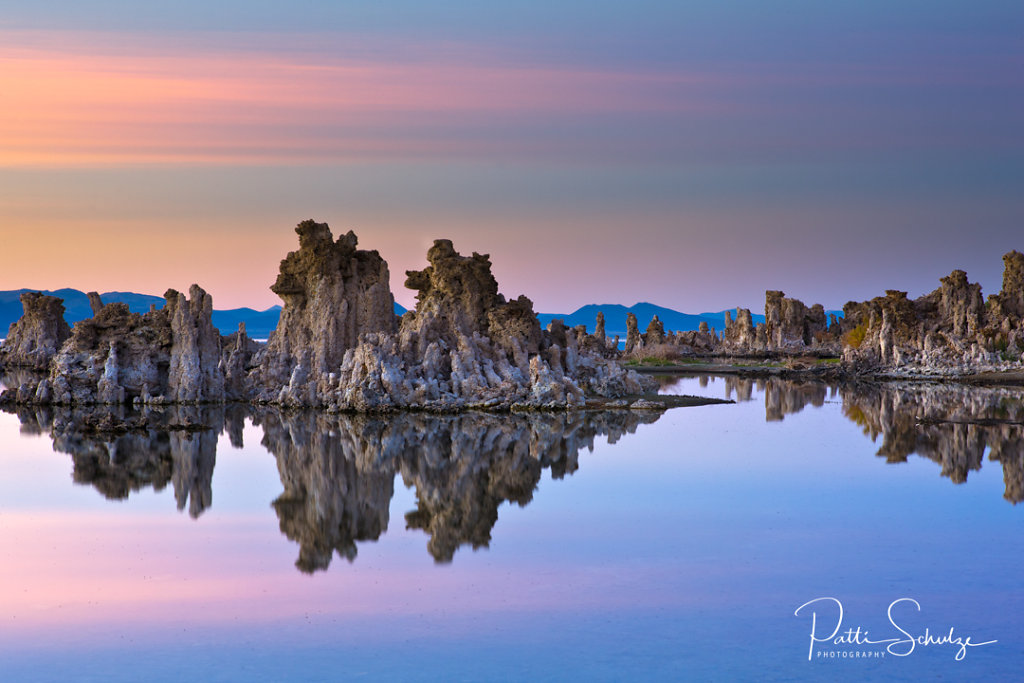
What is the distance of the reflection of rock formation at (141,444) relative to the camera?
26094 mm

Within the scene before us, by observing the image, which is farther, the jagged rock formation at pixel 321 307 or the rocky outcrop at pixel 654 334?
the rocky outcrop at pixel 654 334

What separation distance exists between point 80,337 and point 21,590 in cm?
3497

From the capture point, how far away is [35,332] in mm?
80188

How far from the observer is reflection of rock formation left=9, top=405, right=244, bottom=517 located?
26094 millimetres

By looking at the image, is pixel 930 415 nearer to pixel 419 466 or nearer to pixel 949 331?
pixel 419 466

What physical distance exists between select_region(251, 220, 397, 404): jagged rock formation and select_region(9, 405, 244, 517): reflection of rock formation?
4533mm

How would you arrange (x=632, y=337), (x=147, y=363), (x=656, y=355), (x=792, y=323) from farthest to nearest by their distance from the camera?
(x=792, y=323) → (x=632, y=337) → (x=656, y=355) → (x=147, y=363)

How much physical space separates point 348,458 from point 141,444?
7.61m

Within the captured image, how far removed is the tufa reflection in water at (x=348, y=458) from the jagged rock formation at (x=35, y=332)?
35.7m

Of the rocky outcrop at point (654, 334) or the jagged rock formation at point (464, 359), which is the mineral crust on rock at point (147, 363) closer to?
the jagged rock formation at point (464, 359)

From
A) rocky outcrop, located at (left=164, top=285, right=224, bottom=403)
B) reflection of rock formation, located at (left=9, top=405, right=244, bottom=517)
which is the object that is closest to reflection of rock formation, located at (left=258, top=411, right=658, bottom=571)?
reflection of rock formation, located at (left=9, top=405, right=244, bottom=517)

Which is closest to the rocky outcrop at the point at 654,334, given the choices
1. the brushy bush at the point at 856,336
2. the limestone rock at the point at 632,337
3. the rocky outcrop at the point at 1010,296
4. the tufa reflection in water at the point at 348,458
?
the limestone rock at the point at 632,337

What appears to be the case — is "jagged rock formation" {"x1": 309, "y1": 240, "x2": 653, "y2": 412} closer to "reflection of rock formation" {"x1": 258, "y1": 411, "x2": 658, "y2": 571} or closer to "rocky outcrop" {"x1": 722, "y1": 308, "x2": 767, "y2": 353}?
"reflection of rock formation" {"x1": 258, "y1": 411, "x2": 658, "y2": 571}

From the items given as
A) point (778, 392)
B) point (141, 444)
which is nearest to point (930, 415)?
point (778, 392)
